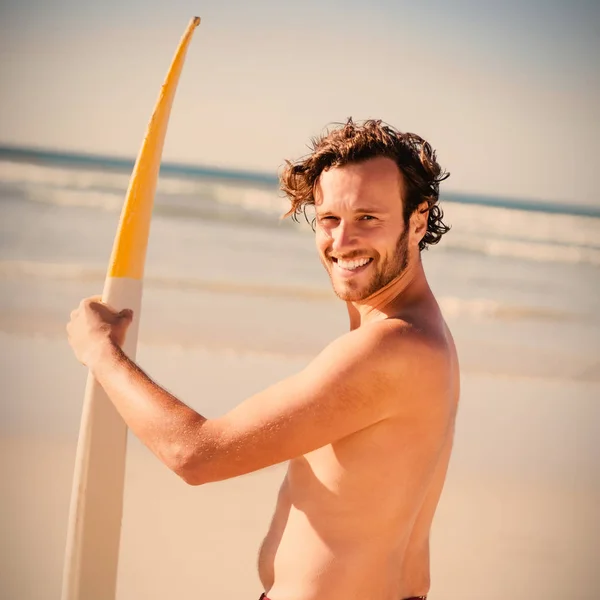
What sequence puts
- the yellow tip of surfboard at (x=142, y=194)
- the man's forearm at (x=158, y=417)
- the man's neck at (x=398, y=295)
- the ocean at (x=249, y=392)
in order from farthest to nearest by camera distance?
the ocean at (x=249, y=392), the yellow tip of surfboard at (x=142, y=194), the man's neck at (x=398, y=295), the man's forearm at (x=158, y=417)

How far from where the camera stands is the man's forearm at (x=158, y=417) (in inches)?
73.5

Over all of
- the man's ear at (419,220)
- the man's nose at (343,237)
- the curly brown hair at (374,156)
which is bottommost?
the man's nose at (343,237)

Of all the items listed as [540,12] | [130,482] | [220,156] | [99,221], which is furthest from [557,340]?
[220,156]

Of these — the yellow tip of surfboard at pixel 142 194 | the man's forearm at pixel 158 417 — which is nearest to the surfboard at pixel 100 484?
the yellow tip of surfboard at pixel 142 194

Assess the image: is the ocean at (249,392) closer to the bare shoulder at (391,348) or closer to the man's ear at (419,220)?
the man's ear at (419,220)

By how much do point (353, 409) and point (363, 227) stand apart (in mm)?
459

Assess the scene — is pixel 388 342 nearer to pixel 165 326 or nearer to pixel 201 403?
pixel 201 403

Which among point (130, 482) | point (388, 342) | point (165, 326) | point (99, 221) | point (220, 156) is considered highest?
point (220, 156)

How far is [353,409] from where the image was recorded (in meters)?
1.90

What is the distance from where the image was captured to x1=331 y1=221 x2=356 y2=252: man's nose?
7.04 ft

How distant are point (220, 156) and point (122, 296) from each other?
27.1m

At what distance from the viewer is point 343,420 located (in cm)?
190

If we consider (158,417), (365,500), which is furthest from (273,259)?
(158,417)

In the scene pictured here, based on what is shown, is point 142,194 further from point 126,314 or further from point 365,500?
point 365,500
